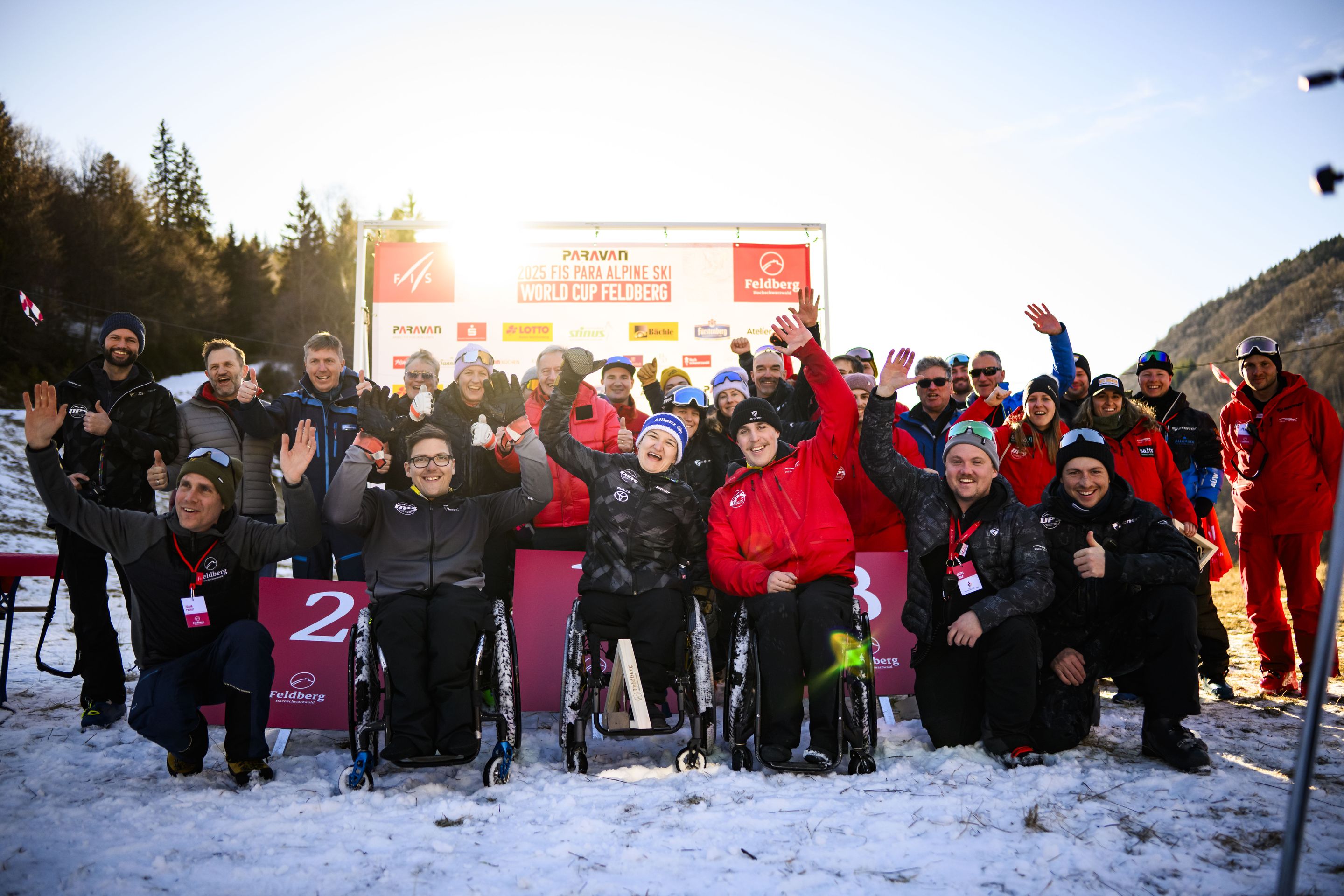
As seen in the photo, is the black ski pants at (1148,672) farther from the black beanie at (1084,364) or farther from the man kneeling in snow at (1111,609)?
Answer: the black beanie at (1084,364)

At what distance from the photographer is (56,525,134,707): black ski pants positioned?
4.07 metres

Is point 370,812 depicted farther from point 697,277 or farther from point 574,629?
point 697,277

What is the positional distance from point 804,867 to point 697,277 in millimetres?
6250

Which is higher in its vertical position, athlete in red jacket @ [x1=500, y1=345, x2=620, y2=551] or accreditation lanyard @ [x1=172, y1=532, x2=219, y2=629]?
athlete in red jacket @ [x1=500, y1=345, x2=620, y2=551]

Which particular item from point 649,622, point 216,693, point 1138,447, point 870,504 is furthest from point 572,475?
point 1138,447

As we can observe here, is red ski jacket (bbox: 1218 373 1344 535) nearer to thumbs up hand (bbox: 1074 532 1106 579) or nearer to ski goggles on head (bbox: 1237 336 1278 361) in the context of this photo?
ski goggles on head (bbox: 1237 336 1278 361)

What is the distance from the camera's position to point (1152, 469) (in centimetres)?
446

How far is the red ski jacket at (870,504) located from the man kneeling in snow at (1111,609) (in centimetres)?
80

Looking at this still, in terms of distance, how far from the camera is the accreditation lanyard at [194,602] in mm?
3344

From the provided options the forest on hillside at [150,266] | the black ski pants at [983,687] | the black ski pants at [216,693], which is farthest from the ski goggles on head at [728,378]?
the forest on hillside at [150,266]

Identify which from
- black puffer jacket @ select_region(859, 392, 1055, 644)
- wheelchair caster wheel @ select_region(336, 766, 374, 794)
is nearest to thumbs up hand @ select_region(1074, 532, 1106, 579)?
black puffer jacket @ select_region(859, 392, 1055, 644)

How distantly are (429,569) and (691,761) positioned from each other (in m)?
1.41

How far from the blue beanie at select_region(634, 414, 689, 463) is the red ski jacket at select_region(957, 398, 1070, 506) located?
1789 millimetres

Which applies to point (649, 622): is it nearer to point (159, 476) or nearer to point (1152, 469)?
point (159, 476)
